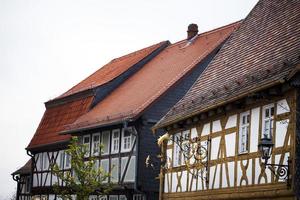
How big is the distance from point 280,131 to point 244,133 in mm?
2605

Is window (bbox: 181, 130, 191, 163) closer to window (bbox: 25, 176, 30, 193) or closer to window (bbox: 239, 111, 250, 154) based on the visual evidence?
window (bbox: 239, 111, 250, 154)

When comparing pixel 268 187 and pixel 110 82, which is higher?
pixel 110 82

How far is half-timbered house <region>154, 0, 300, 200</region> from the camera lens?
17.7 metres

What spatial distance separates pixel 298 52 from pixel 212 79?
6838 mm

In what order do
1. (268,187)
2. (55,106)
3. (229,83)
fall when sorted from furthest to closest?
1. (55,106)
2. (229,83)
3. (268,187)

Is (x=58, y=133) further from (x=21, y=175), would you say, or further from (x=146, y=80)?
(x=21, y=175)

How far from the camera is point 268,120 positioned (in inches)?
749


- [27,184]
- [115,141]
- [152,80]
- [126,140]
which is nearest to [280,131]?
[126,140]

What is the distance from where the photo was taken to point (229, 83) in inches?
879

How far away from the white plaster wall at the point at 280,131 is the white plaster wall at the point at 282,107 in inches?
10.9

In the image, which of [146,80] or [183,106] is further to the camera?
[146,80]

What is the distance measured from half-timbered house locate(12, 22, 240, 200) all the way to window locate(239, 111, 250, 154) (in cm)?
1068

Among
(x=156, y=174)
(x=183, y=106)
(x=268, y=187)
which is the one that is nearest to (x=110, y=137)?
(x=156, y=174)

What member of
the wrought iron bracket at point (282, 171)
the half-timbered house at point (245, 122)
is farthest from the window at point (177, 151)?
the wrought iron bracket at point (282, 171)
